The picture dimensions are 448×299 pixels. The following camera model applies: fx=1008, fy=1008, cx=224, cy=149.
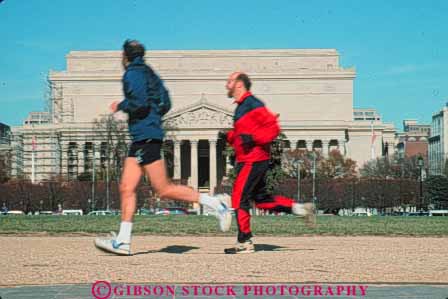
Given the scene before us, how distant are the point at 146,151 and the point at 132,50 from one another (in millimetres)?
894

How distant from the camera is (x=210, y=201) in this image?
9.30 m

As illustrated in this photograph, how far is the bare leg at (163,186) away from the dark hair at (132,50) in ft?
3.07

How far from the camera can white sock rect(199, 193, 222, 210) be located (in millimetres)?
9227

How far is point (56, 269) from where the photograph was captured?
366 inches

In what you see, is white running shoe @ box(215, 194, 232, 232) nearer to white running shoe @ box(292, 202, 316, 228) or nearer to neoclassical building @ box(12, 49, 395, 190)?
white running shoe @ box(292, 202, 316, 228)

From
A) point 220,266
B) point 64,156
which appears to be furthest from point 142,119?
point 64,156

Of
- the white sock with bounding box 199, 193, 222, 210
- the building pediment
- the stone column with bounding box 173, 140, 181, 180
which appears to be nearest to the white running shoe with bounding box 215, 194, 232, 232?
the white sock with bounding box 199, 193, 222, 210

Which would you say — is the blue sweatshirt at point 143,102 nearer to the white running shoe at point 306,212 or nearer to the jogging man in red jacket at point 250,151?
the jogging man in red jacket at point 250,151

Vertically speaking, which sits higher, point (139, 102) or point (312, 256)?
point (139, 102)

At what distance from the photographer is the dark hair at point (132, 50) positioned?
8711 millimetres

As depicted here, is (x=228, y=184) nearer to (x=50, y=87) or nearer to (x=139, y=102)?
(x=50, y=87)

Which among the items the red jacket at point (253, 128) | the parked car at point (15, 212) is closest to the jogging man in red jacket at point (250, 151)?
the red jacket at point (253, 128)

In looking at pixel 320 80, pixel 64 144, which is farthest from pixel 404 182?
pixel 64 144

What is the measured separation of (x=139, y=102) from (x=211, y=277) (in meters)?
1.58
